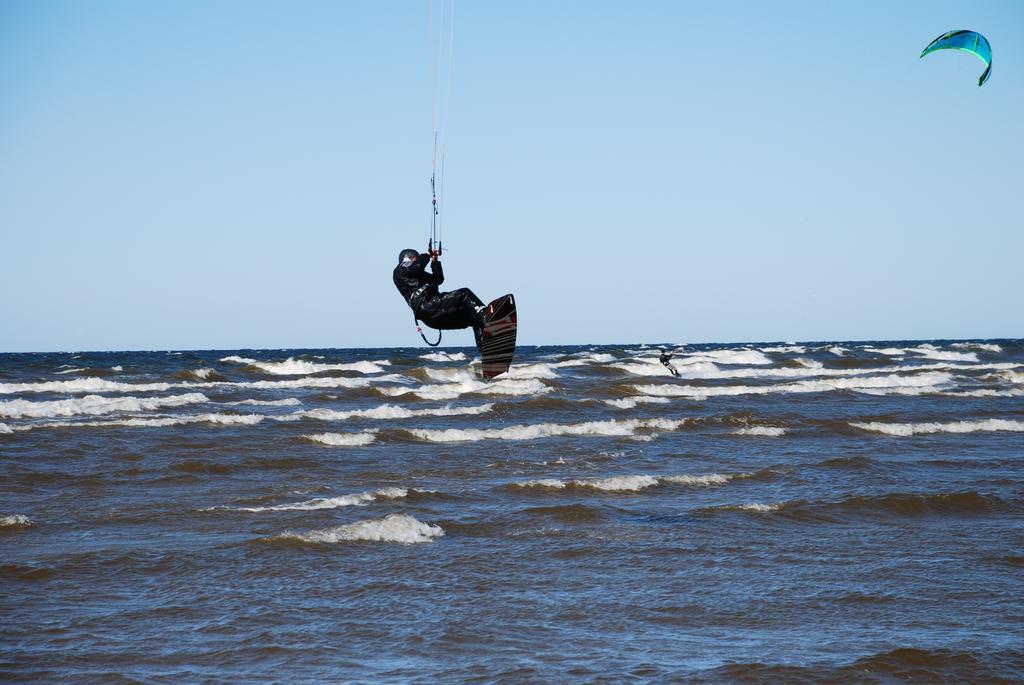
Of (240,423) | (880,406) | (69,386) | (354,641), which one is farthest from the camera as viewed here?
(69,386)

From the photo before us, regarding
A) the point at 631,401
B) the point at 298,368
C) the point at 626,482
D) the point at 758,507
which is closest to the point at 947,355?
the point at 631,401

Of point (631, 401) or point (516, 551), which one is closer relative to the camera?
point (516, 551)

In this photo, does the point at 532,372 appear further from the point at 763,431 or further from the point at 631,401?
the point at 763,431

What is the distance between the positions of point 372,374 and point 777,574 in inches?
1625

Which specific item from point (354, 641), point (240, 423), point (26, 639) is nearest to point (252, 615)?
point (354, 641)

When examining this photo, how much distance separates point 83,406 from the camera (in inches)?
1282

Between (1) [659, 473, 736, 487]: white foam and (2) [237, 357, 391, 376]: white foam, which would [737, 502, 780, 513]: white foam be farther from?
(2) [237, 357, 391, 376]: white foam

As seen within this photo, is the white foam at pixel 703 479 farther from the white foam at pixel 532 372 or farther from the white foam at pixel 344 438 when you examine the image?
the white foam at pixel 532 372

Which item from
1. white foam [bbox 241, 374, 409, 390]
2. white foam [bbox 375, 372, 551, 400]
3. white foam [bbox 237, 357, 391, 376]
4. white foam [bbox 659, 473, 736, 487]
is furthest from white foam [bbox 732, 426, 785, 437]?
white foam [bbox 237, 357, 391, 376]

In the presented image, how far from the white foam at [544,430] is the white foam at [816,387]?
32.0ft

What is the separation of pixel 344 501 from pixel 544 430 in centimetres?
1091

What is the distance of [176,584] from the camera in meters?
10.9

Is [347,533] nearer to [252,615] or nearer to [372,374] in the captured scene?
[252,615]

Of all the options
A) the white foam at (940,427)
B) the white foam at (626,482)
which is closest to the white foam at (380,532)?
the white foam at (626,482)
